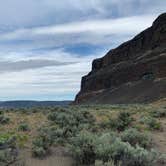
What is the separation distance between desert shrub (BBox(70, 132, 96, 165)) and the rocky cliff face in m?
59.3

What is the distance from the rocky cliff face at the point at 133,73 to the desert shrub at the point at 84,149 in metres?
59.3

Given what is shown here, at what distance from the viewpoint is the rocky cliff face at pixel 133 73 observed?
259 feet

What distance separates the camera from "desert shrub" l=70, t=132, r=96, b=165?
9.41 metres

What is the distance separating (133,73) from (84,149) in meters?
81.1

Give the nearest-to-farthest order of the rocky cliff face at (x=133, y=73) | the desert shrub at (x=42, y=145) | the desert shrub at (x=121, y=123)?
the desert shrub at (x=42, y=145)
the desert shrub at (x=121, y=123)
the rocky cliff face at (x=133, y=73)

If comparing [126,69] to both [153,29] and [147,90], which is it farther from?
[147,90]

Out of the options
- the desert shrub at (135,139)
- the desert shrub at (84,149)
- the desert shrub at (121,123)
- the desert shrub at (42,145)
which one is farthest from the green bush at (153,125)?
the desert shrub at (84,149)

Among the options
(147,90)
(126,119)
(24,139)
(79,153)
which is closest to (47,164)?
(79,153)

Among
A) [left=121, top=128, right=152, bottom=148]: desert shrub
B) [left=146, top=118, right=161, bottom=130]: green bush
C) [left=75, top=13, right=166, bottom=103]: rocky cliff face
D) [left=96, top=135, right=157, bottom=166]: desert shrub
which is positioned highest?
[left=75, top=13, right=166, bottom=103]: rocky cliff face

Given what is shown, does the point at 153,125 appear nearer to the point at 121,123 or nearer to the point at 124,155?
the point at 121,123

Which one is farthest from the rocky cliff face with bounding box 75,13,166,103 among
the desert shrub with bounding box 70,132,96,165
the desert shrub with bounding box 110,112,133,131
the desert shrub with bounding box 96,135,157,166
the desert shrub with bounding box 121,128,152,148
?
the desert shrub with bounding box 96,135,157,166

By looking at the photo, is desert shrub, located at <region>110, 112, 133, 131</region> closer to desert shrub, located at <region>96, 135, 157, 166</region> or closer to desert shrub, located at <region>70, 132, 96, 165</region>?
desert shrub, located at <region>70, 132, 96, 165</region>

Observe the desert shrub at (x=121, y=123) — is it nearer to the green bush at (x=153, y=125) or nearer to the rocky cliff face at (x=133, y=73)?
the green bush at (x=153, y=125)

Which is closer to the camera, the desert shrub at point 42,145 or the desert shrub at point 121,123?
the desert shrub at point 42,145
